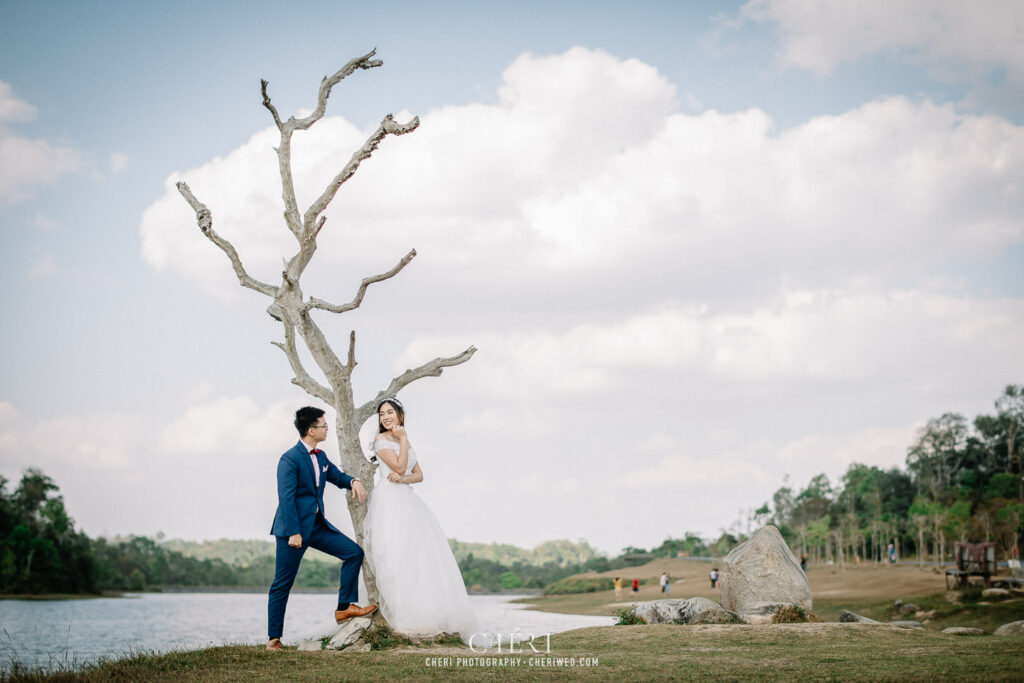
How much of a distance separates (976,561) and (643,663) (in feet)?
77.7

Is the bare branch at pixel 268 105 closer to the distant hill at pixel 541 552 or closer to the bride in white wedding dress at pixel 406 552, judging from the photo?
the bride in white wedding dress at pixel 406 552

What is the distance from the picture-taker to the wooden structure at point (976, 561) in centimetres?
2641

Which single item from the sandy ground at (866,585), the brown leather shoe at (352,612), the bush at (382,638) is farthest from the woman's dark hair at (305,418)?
the sandy ground at (866,585)

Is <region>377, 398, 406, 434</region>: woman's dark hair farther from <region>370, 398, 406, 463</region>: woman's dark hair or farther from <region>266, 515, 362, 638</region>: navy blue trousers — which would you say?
<region>266, 515, 362, 638</region>: navy blue trousers

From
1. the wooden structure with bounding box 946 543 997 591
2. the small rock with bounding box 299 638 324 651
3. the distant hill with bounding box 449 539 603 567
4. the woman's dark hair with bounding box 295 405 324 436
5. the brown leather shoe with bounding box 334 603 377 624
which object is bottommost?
the distant hill with bounding box 449 539 603 567

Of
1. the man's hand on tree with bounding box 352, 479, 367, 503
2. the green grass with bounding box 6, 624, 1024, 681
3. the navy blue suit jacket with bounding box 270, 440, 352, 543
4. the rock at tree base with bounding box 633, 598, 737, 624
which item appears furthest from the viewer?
the rock at tree base with bounding box 633, 598, 737, 624

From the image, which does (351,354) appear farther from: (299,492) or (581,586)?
(581,586)

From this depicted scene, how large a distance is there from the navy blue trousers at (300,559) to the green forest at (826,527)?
172ft

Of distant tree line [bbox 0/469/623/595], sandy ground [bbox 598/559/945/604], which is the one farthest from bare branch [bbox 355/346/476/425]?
distant tree line [bbox 0/469/623/595]

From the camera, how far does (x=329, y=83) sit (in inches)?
453

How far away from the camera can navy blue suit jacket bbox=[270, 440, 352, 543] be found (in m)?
8.90

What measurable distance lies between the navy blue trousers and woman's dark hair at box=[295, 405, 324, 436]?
1.05m

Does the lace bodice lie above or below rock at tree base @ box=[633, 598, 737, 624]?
above

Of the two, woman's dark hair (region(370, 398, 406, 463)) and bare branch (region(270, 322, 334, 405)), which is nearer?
woman's dark hair (region(370, 398, 406, 463))
